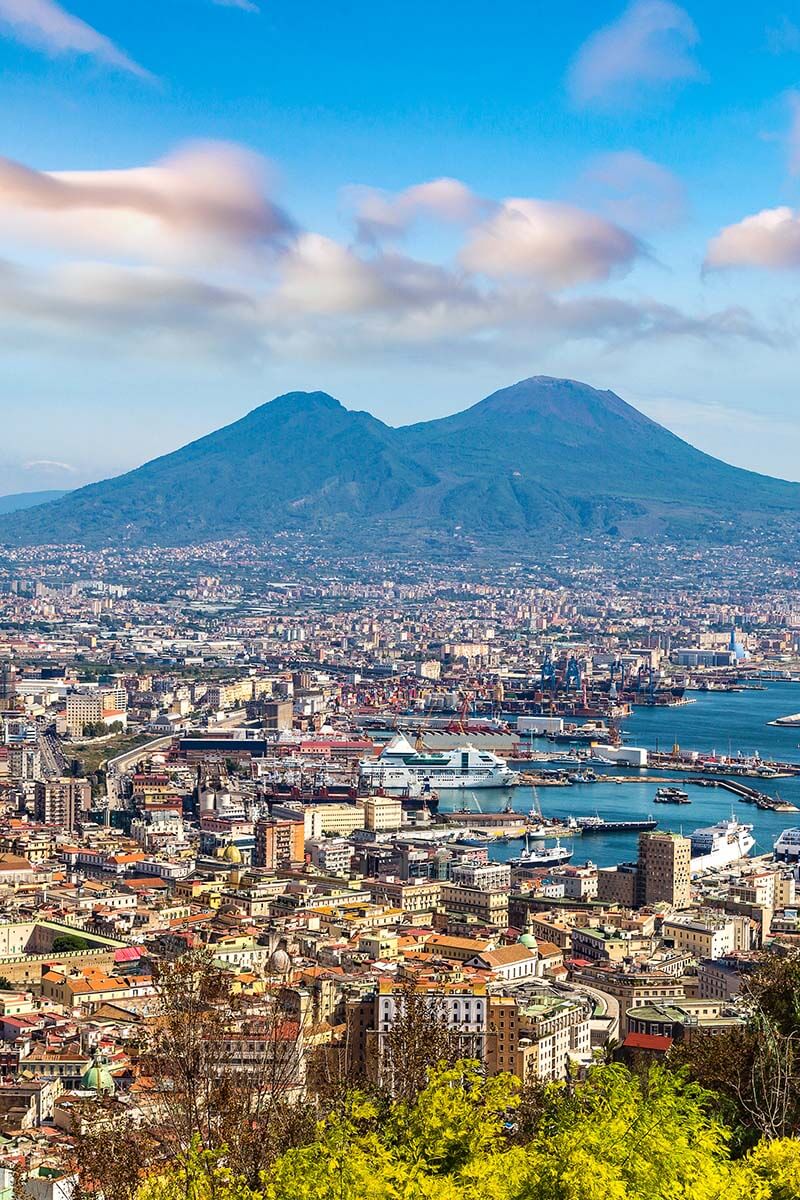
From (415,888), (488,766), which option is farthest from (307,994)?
(488,766)

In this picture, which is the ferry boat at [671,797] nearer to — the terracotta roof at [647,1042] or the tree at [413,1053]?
the terracotta roof at [647,1042]

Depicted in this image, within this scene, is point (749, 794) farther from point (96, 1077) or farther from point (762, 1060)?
point (762, 1060)

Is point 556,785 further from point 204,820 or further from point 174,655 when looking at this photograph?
point 174,655

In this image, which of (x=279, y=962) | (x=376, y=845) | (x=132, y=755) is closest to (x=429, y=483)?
(x=132, y=755)

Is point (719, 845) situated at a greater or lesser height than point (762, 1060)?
lesser

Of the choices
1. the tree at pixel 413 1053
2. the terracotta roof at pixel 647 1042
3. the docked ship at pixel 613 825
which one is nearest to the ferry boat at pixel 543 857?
the docked ship at pixel 613 825

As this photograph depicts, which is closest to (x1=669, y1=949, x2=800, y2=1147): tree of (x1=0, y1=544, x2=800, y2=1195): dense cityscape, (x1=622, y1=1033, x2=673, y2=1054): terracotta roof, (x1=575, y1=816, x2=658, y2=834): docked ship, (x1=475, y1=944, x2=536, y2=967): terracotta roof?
(x1=0, y1=544, x2=800, y2=1195): dense cityscape
